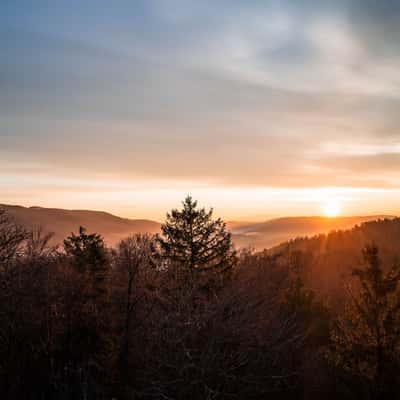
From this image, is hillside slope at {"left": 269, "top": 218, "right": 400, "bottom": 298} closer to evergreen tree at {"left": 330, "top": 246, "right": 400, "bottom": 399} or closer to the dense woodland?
Answer: the dense woodland

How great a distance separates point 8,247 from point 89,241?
410 inches

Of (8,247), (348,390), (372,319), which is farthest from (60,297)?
(348,390)

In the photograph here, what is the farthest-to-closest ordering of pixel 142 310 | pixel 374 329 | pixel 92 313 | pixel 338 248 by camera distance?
pixel 338 248, pixel 142 310, pixel 92 313, pixel 374 329

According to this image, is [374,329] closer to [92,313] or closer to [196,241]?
[196,241]

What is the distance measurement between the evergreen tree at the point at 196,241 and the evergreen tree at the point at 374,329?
7.59 m

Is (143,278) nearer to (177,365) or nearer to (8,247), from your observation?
(8,247)

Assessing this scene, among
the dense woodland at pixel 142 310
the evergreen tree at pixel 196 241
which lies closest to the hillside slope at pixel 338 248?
the dense woodland at pixel 142 310

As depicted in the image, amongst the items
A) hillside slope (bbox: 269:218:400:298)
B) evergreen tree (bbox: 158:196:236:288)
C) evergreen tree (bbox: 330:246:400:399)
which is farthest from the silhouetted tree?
hillside slope (bbox: 269:218:400:298)

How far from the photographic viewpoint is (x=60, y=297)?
23.5 meters

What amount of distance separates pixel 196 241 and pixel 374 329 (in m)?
10.7

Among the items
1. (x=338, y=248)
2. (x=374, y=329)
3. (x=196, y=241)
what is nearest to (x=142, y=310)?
(x=196, y=241)

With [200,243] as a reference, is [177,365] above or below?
below

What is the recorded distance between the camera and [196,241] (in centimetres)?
2428

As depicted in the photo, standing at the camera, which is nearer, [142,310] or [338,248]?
[142,310]
